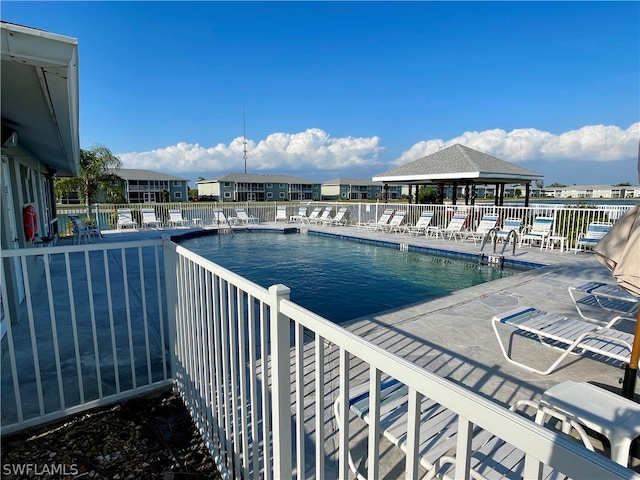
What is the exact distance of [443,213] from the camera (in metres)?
13.6

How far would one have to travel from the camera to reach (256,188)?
5425cm

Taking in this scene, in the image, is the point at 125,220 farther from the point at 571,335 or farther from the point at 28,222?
the point at 571,335

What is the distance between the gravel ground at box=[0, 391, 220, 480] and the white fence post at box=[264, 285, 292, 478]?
99 centimetres

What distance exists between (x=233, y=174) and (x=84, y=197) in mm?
34876

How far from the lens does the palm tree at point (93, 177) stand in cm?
1847

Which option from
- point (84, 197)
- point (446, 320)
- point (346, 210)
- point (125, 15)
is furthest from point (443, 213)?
point (84, 197)

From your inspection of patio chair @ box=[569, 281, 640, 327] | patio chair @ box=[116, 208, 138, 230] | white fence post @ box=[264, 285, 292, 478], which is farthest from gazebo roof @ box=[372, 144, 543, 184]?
white fence post @ box=[264, 285, 292, 478]

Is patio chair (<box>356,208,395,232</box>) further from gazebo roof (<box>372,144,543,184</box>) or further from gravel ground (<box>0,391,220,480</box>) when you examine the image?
gravel ground (<box>0,391,220,480</box>)

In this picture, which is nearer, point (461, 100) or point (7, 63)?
point (7, 63)

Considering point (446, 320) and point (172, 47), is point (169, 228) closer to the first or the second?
point (172, 47)

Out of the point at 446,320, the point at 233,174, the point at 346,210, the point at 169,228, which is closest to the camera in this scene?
the point at 446,320

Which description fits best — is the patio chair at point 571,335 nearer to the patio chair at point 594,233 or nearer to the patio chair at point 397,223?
the patio chair at point 594,233

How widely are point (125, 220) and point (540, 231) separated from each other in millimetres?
15744

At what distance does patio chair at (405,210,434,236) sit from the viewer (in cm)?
1312
